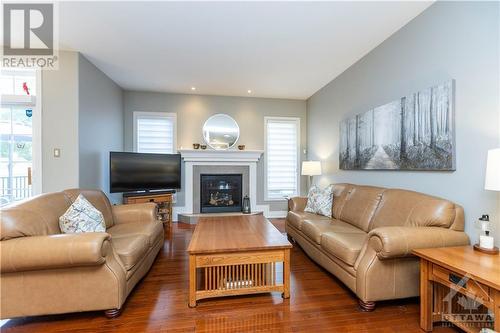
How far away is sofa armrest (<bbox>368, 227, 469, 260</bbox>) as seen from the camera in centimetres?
169

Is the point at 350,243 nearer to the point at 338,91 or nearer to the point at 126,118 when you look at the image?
the point at 338,91

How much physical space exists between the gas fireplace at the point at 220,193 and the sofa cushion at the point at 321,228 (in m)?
2.45

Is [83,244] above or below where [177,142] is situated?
below

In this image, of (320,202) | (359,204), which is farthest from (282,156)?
(359,204)

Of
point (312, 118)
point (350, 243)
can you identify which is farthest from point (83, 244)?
point (312, 118)

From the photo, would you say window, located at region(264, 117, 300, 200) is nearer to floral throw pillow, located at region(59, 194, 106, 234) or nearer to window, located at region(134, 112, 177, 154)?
window, located at region(134, 112, 177, 154)

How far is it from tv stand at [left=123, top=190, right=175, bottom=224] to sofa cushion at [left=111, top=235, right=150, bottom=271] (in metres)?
1.85

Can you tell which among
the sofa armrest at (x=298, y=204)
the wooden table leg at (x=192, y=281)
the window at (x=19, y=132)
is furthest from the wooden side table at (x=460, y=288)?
the window at (x=19, y=132)

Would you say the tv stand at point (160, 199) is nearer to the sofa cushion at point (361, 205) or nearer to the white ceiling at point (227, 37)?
the white ceiling at point (227, 37)

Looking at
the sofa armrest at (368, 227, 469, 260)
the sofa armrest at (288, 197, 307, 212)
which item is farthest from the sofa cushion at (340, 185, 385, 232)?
the sofa armrest at (368, 227, 469, 260)

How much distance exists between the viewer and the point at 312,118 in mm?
5090

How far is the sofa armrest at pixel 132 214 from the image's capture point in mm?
2955

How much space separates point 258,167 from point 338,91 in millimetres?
2300

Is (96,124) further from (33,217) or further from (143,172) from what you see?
(33,217)
